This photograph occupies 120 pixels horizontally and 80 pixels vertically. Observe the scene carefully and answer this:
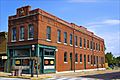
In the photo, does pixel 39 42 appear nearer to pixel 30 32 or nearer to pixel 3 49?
pixel 30 32

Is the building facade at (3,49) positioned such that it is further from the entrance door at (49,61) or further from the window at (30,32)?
the entrance door at (49,61)

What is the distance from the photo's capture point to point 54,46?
37.8 meters

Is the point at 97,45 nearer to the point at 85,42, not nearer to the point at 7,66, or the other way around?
the point at 85,42

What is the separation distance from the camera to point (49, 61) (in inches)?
1431

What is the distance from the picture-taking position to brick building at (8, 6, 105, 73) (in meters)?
34.4

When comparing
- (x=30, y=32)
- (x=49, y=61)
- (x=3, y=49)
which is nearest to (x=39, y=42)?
(x=30, y=32)

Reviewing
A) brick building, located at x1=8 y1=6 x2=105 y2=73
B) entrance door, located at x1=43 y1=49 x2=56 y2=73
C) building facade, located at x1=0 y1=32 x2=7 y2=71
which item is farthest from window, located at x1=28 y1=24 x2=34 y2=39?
building facade, located at x1=0 y1=32 x2=7 y2=71

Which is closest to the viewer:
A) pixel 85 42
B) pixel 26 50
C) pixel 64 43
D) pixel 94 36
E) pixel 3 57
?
pixel 26 50

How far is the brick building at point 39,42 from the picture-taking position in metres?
34.4

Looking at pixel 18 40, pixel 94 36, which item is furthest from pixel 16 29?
pixel 94 36

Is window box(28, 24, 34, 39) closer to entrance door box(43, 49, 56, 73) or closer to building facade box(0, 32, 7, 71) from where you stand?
entrance door box(43, 49, 56, 73)

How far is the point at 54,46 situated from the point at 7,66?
8.30 m

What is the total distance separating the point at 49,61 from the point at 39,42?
13.0 ft

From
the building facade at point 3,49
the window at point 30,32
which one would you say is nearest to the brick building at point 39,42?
the window at point 30,32
